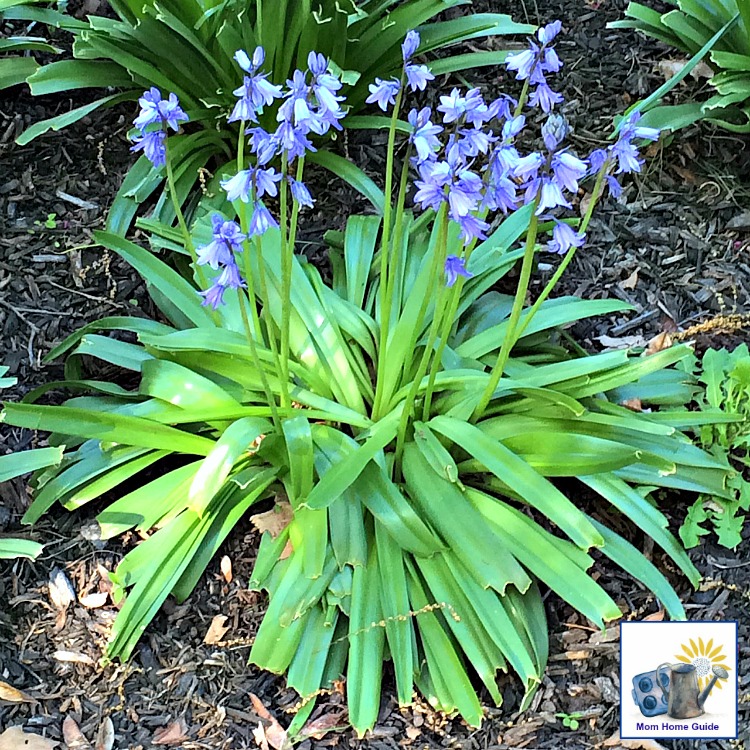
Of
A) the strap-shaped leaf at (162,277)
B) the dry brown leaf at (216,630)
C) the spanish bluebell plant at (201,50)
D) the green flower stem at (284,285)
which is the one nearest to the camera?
the green flower stem at (284,285)

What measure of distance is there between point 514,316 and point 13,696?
161 centimetres

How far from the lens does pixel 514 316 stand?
2062 mm

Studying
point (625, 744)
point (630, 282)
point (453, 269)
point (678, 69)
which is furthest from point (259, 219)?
point (678, 69)

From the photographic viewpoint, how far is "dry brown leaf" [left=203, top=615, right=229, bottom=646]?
2.24 metres

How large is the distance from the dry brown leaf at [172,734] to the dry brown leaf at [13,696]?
335mm

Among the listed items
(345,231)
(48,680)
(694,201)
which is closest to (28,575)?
(48,680)

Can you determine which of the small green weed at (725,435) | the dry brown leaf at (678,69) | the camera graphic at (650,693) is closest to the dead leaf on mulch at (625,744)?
the camera graphic at (650,693)

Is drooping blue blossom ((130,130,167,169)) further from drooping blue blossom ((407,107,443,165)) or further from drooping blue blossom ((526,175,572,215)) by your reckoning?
drooping blue blossom ((526,175,572,215))

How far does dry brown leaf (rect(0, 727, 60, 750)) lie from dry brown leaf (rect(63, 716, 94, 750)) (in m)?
0.03

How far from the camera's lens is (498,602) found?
6.87 ft

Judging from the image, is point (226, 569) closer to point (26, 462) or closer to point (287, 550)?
point (287, 550)

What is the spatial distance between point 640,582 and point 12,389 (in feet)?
6.66

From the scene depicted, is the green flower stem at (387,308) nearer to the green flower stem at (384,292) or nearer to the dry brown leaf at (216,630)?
the green flower stem at (384,292)

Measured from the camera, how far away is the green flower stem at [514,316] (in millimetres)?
1816
